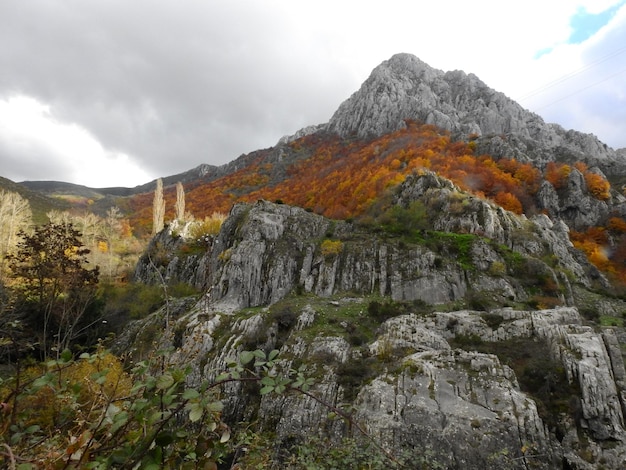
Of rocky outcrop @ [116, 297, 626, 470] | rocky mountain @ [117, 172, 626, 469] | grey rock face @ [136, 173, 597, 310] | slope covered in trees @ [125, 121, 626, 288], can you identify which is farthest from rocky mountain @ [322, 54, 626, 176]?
rocky outcrop @ [116, 297, 626, 470]

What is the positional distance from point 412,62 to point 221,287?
109427 mm

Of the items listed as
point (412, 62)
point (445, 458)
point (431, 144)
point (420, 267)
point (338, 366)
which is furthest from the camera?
point (412, 62)

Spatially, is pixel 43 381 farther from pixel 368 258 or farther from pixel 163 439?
pixel 368 258

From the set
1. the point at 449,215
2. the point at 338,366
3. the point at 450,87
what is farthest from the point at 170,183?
the point at 338,366

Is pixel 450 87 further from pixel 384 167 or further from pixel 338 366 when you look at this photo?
pixel 338 366

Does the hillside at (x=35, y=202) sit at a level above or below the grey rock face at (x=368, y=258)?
above

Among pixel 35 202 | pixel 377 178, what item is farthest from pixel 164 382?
pixel 35 202

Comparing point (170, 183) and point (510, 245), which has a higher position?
point (170, 183)

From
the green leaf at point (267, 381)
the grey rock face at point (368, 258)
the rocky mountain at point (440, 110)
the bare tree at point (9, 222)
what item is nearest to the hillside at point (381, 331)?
the green leaf at point (267, 381)

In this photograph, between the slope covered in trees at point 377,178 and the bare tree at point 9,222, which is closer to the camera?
the bare tree at point 9,222

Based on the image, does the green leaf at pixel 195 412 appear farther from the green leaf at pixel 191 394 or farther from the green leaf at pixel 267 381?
the green leaf at pixel 267 381

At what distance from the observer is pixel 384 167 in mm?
54938

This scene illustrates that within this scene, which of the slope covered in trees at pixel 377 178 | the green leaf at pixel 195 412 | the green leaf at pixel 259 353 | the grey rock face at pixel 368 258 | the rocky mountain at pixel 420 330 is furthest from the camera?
the slope covered in trees at pixel 377 178

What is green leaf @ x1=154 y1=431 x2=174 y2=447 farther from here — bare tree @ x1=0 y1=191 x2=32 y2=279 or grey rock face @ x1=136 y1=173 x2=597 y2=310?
bare tree @ x1=0 y1=191 x2=32 y2=279
